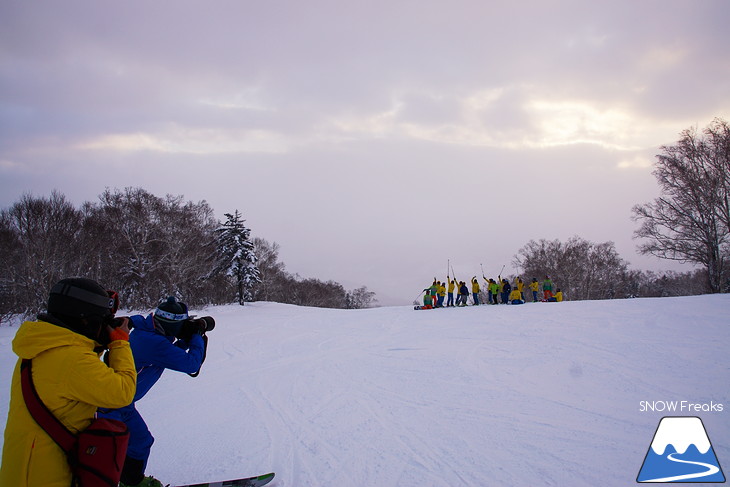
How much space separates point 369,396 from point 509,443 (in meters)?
2.75

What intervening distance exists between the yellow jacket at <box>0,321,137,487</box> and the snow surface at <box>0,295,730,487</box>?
244 cm

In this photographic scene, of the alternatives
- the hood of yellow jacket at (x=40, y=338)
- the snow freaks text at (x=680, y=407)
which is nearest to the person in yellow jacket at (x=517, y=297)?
the snow freaks text at (x=680, y=407)

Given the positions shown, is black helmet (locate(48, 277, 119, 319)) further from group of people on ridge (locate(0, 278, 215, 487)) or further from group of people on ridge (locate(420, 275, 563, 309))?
group of people on ridge (locate(420, 275, 563, 309))

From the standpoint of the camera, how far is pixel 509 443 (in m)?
4.45

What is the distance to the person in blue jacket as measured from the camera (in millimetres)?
2955

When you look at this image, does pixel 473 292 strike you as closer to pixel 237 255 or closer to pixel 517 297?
pixel 517 297

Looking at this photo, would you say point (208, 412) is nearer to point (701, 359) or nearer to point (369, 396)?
point (369, 396)

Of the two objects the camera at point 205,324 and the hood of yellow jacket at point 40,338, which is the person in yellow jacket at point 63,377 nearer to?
the hood of yellow jacket at point 40,338

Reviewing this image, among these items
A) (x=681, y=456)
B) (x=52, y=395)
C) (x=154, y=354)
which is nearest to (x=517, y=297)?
(x=681, y=456)

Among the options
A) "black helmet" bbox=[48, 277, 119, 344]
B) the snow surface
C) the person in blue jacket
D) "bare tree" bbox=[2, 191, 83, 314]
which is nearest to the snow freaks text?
the snow surface

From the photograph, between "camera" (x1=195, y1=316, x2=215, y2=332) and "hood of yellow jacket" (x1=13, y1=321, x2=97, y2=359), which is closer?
"hood of yellow jacket" (x1=13, y1=321, x2=97, y2=359)

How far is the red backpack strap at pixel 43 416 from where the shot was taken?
5.94 ft

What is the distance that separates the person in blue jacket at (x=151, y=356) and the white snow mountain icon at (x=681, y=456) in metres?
4.54

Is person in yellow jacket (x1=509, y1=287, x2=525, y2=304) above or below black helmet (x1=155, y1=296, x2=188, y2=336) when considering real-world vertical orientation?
below
